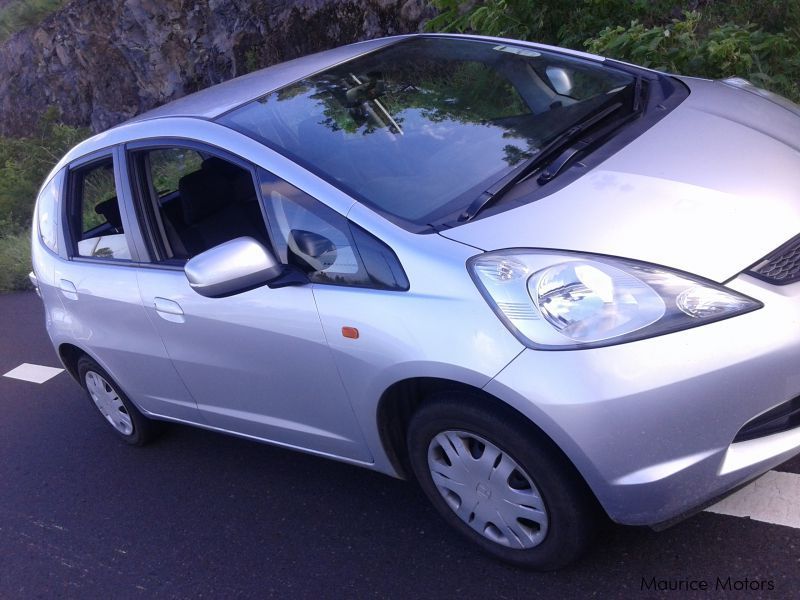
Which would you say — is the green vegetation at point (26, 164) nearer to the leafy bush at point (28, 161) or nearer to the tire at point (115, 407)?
the leafy bush at point (28, 161)

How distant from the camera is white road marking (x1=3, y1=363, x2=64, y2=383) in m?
6.36

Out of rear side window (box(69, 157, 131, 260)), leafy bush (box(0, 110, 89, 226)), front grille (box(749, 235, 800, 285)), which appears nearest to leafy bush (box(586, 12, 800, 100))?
front grille (box(749, 235, 800, 285))

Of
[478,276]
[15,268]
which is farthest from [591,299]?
[15,268]

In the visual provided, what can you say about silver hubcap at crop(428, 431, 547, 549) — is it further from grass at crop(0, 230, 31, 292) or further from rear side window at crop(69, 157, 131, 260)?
grass at crop(0, 230, 31, 292)

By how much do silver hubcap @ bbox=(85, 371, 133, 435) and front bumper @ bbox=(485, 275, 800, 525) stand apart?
282 cm

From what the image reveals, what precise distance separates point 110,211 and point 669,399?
293 cm

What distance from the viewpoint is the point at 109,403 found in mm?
4863

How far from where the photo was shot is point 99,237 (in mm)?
4441

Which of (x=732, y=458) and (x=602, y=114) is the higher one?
(x=602, y=114)

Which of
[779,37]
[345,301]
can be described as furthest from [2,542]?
[779,37]

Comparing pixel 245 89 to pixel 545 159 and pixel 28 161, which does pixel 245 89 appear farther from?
pixel 28 161

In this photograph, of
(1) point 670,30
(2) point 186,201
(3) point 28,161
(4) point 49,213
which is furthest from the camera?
(3) point 28,161

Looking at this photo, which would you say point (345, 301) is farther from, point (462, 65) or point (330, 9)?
point (330, 9)

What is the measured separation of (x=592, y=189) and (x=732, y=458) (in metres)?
0.95
